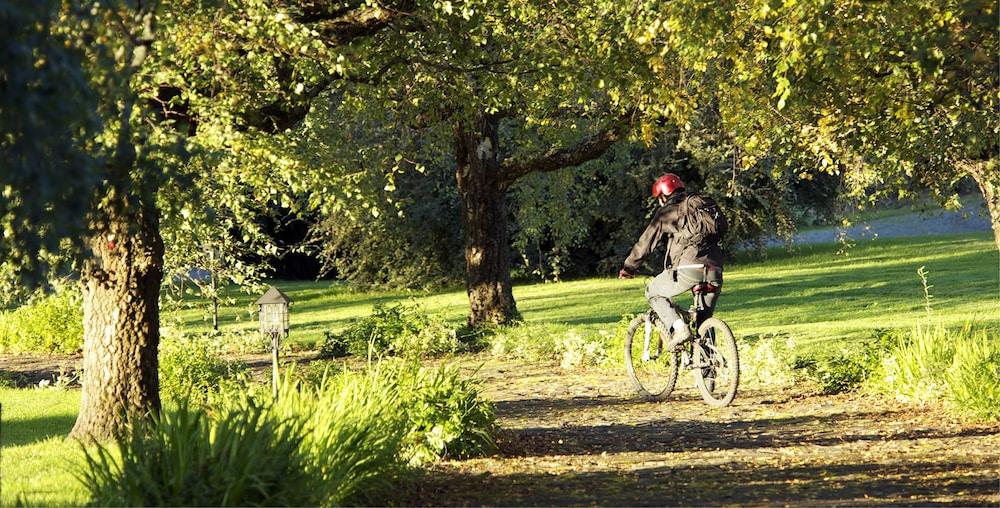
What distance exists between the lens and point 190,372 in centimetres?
1209

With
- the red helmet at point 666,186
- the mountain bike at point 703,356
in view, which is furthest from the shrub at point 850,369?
the red helmet at point 666,186

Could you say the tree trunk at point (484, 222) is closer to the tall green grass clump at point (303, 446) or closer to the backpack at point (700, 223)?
the backpack at point (700, 223)

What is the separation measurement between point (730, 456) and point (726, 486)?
3.61 feet

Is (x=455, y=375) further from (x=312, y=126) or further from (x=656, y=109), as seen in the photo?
(x=312, y=126)

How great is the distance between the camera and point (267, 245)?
45.6 ft

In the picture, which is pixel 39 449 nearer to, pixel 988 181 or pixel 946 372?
pixel 946 372

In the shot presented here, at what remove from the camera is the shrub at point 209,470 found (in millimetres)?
5797

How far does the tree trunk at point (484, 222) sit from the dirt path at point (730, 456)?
5.90 metres

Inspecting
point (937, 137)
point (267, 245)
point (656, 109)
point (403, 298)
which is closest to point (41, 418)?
point (267, 245)

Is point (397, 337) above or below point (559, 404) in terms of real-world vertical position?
above

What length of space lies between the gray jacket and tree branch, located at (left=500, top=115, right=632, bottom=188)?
5000 millimetres

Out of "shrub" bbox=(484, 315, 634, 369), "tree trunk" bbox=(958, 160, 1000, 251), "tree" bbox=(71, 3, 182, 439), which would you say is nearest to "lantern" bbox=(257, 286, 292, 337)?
"tree" bbox=(71, 3, 182, 439)

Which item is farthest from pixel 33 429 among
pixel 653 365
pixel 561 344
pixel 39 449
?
pixel 561 344

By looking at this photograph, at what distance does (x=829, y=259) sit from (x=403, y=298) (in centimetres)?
1200
